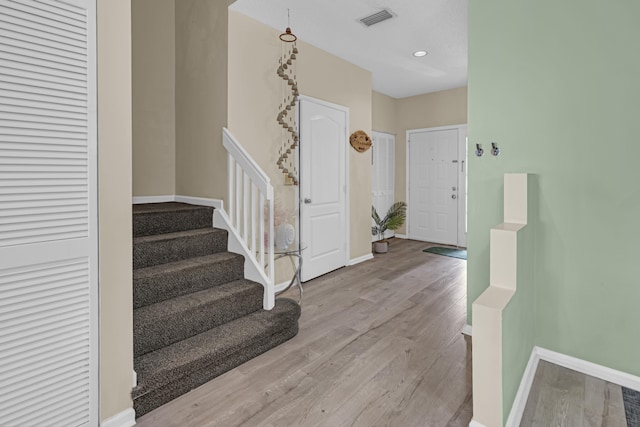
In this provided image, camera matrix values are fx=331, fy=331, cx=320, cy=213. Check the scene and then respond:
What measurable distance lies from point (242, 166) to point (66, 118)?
56.7 inches

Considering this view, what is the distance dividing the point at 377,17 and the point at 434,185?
361 centimetres

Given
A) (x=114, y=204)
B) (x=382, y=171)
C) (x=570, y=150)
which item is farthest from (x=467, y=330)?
(x=382, y=171)

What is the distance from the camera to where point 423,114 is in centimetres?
616

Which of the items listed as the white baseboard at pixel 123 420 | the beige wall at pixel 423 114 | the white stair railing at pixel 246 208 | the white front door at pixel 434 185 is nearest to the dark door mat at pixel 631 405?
the white stair railing at pixel 246 208

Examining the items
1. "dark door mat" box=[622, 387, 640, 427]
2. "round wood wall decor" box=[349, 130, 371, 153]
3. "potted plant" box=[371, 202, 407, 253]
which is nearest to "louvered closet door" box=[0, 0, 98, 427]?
"dark door mat" box=[622, 387, 640, 427]

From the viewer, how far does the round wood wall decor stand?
14.9 feet

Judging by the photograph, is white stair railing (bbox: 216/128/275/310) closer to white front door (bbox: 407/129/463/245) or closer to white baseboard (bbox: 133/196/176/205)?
white baseboard (bbox: 133/196/176/205)

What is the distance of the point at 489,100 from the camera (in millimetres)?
2404

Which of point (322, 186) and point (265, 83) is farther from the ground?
point (265, 83)

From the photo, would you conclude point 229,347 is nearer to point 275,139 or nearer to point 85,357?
point 85,357

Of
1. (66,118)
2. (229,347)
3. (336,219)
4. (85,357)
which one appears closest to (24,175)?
(66,118)

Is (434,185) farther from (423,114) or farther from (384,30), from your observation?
(384,30)

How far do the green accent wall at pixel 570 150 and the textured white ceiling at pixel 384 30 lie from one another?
82cm

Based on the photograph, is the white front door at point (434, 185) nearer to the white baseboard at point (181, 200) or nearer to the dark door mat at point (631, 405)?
the dark door mat at point (631, 405)
